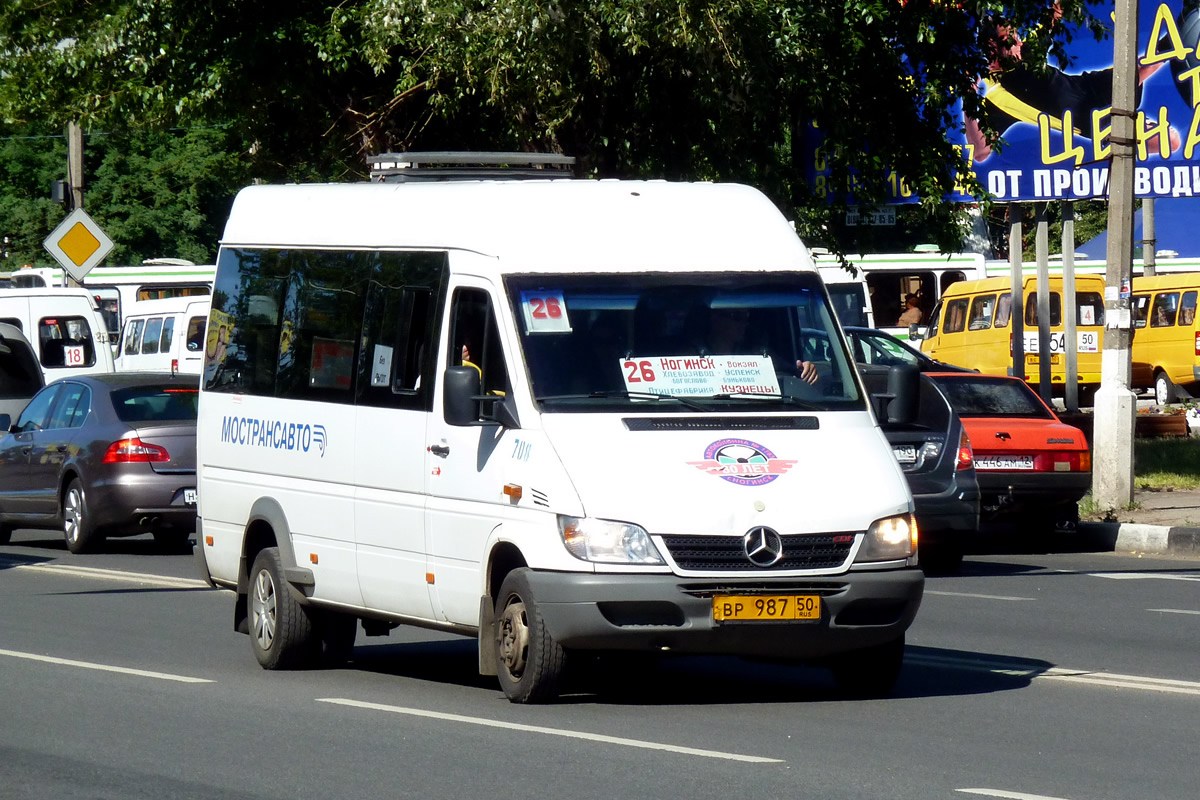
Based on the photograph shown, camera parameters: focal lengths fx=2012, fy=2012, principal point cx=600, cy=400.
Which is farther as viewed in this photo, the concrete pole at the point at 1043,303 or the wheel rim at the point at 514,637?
the concrete pole at the point at 1043,303

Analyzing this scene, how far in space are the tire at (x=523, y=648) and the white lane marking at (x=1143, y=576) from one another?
7907 millimetres

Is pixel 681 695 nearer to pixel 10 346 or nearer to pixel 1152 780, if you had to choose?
pixel 1152 780

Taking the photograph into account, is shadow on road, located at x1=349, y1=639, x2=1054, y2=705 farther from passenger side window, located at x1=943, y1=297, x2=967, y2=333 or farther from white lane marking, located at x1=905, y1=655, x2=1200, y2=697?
passenger side window, located at x1=943, y1=297, x2=967, y2=333

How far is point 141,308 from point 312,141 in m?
17.4

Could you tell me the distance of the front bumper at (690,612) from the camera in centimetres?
820

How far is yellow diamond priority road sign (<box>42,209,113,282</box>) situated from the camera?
26.3 metres

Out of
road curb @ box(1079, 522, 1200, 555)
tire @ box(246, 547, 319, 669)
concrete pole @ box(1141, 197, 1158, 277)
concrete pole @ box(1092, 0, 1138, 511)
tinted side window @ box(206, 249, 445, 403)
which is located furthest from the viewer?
concrete pole @ box(1141, 197, 1158, 277)

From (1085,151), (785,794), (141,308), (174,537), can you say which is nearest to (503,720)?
(785,794)

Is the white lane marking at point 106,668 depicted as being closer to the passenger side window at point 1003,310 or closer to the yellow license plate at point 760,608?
the yellow license plate at point 760,608

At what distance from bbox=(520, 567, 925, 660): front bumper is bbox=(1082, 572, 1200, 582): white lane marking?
24.4ft

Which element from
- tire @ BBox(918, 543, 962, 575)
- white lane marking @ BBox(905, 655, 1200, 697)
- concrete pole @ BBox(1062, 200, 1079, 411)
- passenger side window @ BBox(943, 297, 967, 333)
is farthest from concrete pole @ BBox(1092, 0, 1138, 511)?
passenger side window @ BBox(943, 297, 967, 333)

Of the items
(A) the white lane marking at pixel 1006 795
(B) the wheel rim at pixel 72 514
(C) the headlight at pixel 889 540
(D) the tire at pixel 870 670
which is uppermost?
(C) the headlight at pixel 889 540

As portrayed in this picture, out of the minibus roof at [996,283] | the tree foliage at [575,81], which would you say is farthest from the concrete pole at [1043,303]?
the minibus roof at [996,283]

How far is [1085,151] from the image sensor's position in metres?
25.7
